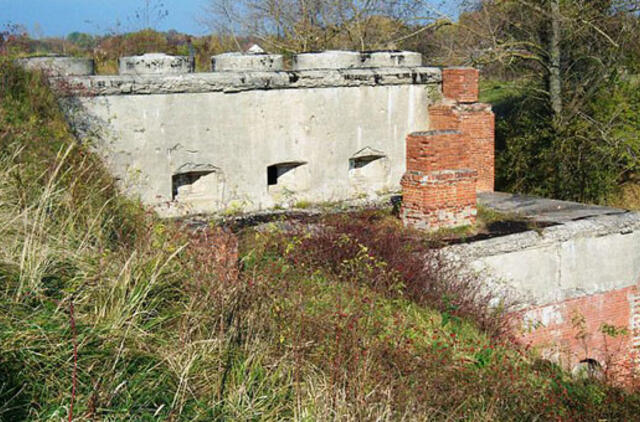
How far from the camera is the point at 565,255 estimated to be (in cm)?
1025

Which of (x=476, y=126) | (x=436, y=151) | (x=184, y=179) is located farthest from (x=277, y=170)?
(x=476, y=126)

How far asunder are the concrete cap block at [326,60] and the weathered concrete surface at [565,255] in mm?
3713

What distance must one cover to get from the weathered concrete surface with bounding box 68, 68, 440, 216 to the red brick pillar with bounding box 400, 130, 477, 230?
1.81m

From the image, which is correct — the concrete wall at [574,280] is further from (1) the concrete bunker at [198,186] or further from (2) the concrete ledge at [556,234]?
(1) the concrete bunker at [198,186]

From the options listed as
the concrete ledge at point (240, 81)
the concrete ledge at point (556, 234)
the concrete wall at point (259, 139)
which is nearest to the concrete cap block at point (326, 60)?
the concrete ledge at point (240, 81)

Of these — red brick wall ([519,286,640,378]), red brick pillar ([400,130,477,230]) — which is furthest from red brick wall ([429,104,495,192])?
red brick wall ([519,286,640,378])

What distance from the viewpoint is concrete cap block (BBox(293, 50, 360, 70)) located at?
466 inches

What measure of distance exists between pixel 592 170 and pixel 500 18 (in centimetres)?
440

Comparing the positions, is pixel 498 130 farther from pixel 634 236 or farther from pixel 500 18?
pixel 634 236

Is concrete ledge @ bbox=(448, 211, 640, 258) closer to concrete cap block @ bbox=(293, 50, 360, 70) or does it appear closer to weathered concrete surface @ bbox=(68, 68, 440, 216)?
weathered concrete surface @ bbox=(68, 68, 440, 216)

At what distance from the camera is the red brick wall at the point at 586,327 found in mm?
9789

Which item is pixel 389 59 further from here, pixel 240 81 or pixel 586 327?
pixel 586 327

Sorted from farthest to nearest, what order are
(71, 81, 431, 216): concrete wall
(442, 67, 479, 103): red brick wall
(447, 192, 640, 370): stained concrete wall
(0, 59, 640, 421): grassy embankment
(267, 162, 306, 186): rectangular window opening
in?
(442, 67, 479, 103): red brick wall, (267, 162, 306, 186): rectangular window opening, (71, 81, 431, 216): concrete wall, (447, 192, 640, 370): stained concrete wall, (0, 59, 640, 421): grassy embankment

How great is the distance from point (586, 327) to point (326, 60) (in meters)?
5.75
